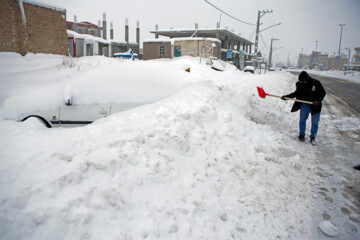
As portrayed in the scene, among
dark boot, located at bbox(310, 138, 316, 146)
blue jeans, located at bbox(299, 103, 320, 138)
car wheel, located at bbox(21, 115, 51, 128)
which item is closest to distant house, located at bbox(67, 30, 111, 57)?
car wheel, located at bbox(21, 115, 51, 128)

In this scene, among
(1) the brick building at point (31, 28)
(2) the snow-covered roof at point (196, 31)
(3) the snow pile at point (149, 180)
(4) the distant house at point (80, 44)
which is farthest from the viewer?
(2) the snow-covered roof at point (196, 31)

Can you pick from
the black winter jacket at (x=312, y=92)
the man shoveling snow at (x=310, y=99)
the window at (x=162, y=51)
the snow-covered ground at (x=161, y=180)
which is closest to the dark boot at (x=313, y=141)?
the man shoveling snow at (x=310, y=99)

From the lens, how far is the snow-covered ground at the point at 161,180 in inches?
81.0

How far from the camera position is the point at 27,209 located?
1922 millimetres

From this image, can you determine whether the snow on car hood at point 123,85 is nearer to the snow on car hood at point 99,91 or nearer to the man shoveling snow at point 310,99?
the snow on car hood at point 99,91

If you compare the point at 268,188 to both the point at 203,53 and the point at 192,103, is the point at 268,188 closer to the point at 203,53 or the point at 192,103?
the point at 192,103

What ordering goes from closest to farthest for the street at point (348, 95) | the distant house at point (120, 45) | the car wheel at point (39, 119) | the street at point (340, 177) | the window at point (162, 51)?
the street at point (340, 177) → the car wheel at point (39, 119) → the street at point (348, 95) → the window at point (162, 51) → the distant house at point (120, 45)

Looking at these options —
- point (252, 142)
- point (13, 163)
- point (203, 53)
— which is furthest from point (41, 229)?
point (203, 53)

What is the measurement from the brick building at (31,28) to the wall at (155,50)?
18.4 m

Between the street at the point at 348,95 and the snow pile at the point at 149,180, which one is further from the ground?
the street at the point at 348,95

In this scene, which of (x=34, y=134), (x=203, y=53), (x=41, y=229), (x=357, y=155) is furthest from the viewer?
(x=203, y=53)

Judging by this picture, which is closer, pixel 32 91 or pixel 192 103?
pixel 32 91

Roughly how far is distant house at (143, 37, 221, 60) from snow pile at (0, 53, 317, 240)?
26653mm

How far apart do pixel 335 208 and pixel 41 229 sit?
134 inches
